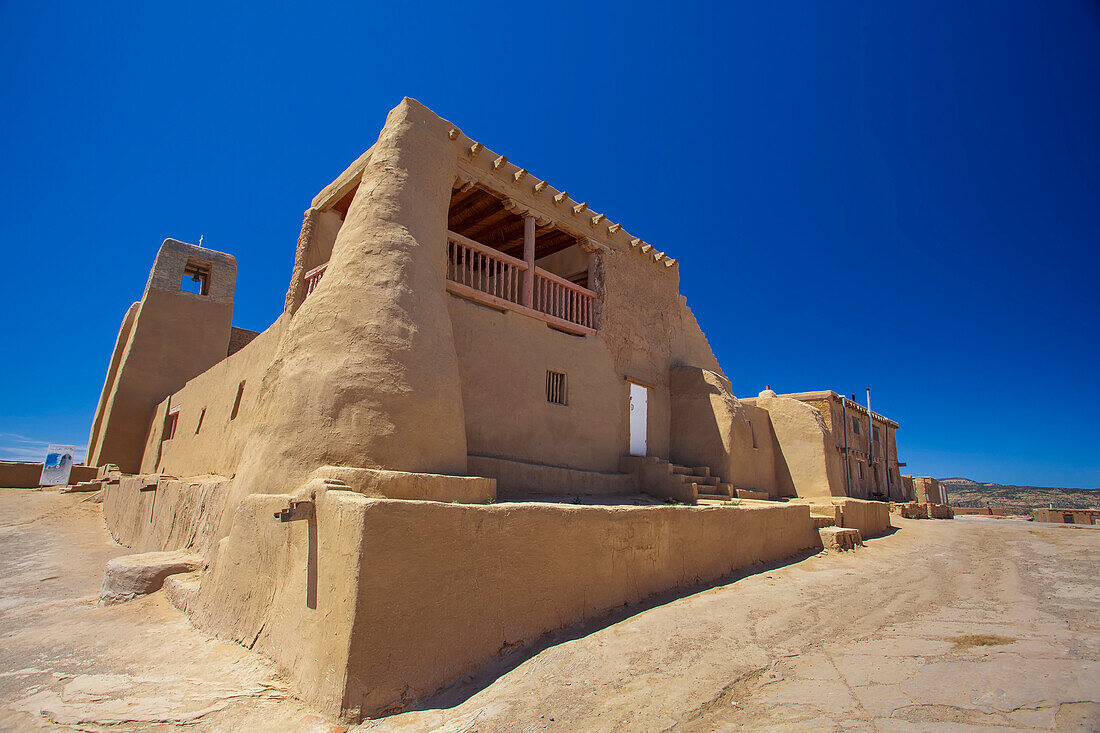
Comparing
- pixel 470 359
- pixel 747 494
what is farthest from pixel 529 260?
pixel 747 494

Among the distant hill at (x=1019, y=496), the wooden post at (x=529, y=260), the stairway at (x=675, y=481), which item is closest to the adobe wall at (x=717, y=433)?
the stairway at (x=675, y=481)

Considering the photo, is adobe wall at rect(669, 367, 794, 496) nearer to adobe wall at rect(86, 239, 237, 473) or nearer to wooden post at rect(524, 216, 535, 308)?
wooden post at rect(524, 216, 535, 308)

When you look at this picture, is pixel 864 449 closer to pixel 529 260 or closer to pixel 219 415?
pixel 529 260

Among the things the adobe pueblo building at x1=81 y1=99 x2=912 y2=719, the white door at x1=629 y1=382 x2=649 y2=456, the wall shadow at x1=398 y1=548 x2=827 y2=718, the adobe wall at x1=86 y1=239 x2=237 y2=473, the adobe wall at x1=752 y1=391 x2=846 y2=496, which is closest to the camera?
the wall shadow at x1=398 y1=548 x2=827 y2=718

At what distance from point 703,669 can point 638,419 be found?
6.41 m

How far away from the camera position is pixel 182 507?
8.47 metres

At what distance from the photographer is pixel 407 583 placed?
13.1 feet

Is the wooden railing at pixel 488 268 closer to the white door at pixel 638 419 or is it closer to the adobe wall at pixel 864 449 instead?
the white door at pixel 638 419

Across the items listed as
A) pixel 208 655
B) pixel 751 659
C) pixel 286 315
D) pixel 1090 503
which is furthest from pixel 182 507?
pixel 1090 503

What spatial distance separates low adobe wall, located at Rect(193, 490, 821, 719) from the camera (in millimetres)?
3842

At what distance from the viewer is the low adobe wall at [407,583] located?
3.84 m

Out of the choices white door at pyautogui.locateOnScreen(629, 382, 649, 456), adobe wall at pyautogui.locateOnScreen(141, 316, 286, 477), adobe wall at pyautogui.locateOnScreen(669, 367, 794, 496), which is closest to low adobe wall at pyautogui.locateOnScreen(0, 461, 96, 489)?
adobe wall at pyautogui.locateOnScreen(141, 316, 286, 477)

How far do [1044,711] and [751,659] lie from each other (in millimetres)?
1830

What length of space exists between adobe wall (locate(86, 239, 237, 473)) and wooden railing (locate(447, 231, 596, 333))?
41.7 feet
